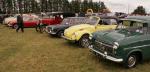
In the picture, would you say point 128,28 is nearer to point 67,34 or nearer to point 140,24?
point 140,24

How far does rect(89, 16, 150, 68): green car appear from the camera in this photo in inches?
324

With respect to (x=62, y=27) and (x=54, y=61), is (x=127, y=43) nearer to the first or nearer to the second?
(x=54, y=61)

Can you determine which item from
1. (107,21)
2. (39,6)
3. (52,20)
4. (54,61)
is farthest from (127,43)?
(39,6)

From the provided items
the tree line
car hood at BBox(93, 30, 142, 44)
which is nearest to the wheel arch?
car hood at BBox(93, 30, 142, 44)

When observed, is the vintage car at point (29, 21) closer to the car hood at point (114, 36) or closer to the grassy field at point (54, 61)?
the grassy field at point (54, 61)

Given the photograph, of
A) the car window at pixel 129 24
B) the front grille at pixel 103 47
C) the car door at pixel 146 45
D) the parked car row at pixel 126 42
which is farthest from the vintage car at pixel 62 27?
the car door at pixel 146 45

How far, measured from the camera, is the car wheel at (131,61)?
856cm

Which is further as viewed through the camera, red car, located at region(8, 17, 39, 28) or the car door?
red car, located at region(8, 17, 39, 28)

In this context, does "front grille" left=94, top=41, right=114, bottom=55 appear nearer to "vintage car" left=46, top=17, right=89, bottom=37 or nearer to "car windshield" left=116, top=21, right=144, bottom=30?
"car windshield" left=116, top=21, right=144, bottom=30

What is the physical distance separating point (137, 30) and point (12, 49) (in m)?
6.51

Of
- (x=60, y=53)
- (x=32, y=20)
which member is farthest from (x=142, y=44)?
(x=32, y=20)

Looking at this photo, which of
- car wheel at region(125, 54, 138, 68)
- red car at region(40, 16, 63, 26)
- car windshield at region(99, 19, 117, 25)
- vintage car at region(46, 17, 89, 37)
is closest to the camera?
car wheel at region(125, 54, 138, 68)

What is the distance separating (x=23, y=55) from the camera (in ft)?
35.6

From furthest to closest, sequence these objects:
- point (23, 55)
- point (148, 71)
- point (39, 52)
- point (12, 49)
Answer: point (12, 49) → point (39, 52) → point (23, 55) → point (148, 71)
